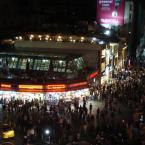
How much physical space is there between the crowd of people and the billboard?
1858 centimetres

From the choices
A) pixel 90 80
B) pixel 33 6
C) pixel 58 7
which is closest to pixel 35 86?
pixel 90 80

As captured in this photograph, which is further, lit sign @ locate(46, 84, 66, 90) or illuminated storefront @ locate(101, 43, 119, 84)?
illuminated storefront @ locate(101, 43, 119, 84)

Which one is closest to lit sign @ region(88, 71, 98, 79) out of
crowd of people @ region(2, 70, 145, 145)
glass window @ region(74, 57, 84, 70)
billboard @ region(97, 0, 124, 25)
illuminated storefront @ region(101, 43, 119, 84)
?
glass window @ region(74, 57, 84, 70)

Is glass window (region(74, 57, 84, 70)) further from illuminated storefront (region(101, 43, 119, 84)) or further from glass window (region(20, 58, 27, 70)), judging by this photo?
glass window (region(20, 58, 27, 70))

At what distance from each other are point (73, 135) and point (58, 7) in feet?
168

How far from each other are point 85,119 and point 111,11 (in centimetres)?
2856

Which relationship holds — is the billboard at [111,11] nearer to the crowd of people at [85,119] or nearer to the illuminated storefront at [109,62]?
the illuminated storefront at [109,62]

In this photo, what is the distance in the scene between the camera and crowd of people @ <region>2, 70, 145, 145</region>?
26.1 meters

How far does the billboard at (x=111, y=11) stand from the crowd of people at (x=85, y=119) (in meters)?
18.6

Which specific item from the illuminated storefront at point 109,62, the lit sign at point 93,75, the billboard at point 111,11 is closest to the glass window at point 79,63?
the lit sign at point 93,75

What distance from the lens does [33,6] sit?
231ft

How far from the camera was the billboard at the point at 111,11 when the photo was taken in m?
56.0

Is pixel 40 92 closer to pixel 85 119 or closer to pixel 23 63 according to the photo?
pixel 23 63

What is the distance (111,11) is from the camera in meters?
56.7
